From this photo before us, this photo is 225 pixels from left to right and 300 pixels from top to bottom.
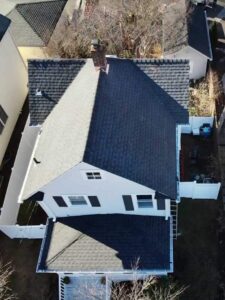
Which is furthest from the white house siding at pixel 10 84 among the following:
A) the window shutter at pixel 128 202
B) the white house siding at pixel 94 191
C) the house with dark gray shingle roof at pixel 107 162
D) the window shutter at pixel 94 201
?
the window shutter at pixel 128 202

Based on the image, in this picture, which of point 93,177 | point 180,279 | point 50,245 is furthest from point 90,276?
point 93,177

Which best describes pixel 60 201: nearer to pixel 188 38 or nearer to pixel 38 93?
pixel 38 93

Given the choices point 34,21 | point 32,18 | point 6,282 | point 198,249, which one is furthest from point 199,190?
point 32,18

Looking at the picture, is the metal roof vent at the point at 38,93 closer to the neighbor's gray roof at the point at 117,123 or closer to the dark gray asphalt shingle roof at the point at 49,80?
the dark gray asphalt shingle roof at the point at 49,80

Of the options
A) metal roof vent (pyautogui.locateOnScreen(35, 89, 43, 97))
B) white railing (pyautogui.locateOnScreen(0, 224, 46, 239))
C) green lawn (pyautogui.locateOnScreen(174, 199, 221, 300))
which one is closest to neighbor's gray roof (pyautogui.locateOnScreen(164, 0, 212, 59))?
metal roof vent (pyautogui.locateOnScreen(35, 89, 43, 97))

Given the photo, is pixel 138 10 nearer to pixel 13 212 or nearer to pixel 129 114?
pixel 129 114

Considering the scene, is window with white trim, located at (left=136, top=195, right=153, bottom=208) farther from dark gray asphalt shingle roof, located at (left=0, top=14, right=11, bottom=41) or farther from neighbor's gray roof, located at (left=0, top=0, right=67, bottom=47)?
neighbor's gray roof, located at (left=0, top=0, right=67, bottom=47)
